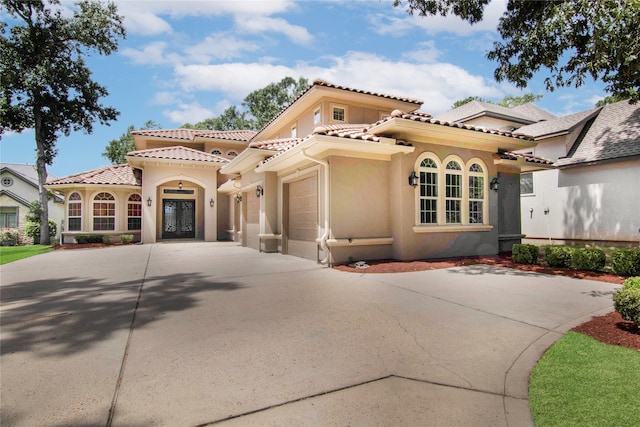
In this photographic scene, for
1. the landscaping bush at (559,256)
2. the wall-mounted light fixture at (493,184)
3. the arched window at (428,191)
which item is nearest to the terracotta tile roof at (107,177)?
the arched window at (428,191)

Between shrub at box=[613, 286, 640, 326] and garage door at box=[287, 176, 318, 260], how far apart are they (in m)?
6.99

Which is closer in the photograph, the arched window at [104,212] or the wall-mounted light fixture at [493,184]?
the wall-mounted light fixture at [493,184]

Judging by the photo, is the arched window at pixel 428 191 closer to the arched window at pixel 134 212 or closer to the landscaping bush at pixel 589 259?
the landscaping bush at pixel 589 259

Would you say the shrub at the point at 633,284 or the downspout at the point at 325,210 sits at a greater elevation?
the downspout at the point at 325,210

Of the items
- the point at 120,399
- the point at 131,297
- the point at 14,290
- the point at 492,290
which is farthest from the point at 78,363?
the point at 492,290

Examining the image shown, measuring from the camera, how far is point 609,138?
16.3m

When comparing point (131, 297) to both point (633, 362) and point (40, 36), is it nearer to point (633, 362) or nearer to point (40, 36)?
point (633, 362)

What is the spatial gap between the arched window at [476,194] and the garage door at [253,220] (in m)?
8.06

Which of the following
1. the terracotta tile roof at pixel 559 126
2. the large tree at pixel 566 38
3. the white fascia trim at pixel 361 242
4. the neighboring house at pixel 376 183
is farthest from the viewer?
the terracotta tile roof at pixel 559 126

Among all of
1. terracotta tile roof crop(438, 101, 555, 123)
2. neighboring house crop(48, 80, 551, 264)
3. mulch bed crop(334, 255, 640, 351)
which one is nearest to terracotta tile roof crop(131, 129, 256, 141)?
neighboring house crop(48, 80, 551, 264)

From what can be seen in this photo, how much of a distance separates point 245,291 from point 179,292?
130 centimetres

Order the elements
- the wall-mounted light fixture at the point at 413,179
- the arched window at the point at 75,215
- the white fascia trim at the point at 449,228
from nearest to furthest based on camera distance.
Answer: the wall-mounted light fixture at the point at 413,179, the white fascia trim at the point at 449,228, the arched window at the point at 75,215

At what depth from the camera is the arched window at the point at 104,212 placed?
1894 centimetres

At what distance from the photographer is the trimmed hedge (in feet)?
12.8
